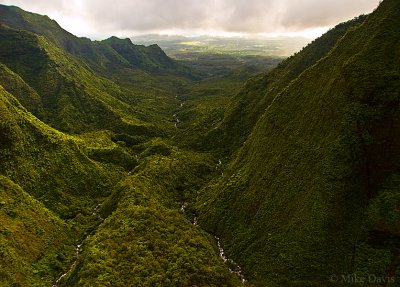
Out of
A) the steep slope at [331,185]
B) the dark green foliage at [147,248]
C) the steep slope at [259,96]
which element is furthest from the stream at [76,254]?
the steep slope at [259,96]

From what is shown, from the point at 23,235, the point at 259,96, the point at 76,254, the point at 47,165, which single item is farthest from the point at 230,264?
the point at 259,96

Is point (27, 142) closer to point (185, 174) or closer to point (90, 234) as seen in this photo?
point (90, 234)

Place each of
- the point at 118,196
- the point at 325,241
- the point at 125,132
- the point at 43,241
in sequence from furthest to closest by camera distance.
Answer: the point at 125,132 < the point at 118,196 < the point at 43,241 < the point at 325,241

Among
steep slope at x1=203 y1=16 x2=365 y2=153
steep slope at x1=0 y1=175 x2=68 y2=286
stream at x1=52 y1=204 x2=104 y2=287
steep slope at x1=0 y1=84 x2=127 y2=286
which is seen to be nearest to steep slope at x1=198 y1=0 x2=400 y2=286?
stream at x1=52 y1=204 x2=104 y2=287

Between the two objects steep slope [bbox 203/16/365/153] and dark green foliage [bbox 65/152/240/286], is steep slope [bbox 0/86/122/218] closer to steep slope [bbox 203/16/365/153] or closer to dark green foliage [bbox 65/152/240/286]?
dark green foliage [bbox 65/152/240/286]

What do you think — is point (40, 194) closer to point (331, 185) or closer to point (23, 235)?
point (23, 235)

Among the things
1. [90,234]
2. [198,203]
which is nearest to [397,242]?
[198,203]
